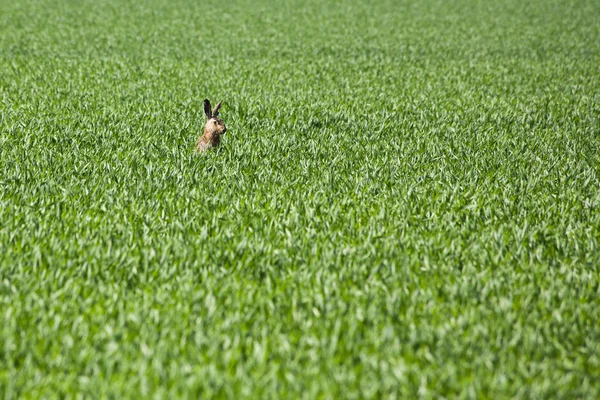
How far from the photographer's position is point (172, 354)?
9.29 feet

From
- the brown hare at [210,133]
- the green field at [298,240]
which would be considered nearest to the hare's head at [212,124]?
the brown hare at [210,133]

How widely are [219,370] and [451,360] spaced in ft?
3.50

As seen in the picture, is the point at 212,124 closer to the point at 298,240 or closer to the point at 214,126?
the point at 214,126

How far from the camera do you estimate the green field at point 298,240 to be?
9.14 ft

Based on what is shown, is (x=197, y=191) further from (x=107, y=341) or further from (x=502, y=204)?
(x=502, y=204)

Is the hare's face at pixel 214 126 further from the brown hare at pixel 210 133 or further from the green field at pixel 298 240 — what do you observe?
the green field at pixel 298 240

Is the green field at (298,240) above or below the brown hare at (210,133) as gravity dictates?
below

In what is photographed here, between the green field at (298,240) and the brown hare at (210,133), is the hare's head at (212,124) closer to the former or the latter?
the brown hare at (210,133)

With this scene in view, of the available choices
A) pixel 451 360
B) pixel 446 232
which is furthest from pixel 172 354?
pixel 446 232

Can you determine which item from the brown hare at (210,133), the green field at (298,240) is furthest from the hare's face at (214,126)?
the green field at (298,240)

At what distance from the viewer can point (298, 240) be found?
4.07m

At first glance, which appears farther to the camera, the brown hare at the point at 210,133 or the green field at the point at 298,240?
the brown hare at the point at 210,133

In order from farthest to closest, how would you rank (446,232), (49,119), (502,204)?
(49,119) < (502,204) < (446,232)

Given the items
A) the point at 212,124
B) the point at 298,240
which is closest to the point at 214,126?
the point at 212,124
